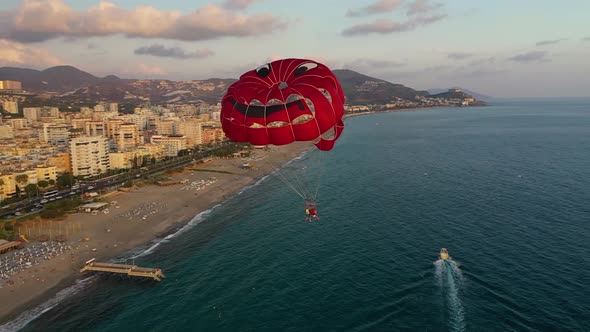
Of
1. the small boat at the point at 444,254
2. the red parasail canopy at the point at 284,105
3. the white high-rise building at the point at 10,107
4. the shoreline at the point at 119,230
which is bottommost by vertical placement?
the shoreline at the point at 119,230

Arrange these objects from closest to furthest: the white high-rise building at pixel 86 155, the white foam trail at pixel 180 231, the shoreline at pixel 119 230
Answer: the shoreline at pixel 119 230, the white foam trail at pixel 180 231, the white high-rise building at pixel 86 155

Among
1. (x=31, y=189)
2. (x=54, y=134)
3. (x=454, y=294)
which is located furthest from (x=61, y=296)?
(x=54, y=134)

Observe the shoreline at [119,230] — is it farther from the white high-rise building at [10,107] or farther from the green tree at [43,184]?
the white high-rise building at [10,107]

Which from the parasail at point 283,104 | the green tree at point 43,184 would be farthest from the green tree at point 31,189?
the parasail at point 283,104

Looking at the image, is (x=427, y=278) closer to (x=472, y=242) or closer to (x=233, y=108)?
(x=472, y=242)

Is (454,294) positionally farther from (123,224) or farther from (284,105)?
(123,224)
